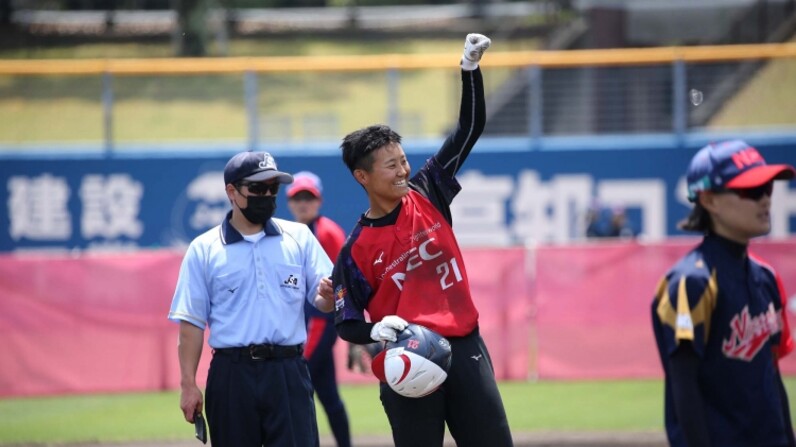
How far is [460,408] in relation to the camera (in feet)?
17.0

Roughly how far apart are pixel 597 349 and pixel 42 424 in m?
6.26

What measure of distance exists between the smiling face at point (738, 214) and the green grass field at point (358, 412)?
21.0 ft

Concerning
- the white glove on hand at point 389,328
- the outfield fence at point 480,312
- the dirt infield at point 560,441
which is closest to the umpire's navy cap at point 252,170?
the white glove on hand at point 389,328

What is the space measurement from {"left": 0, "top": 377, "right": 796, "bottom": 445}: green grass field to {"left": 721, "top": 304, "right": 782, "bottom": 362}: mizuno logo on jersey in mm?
6341

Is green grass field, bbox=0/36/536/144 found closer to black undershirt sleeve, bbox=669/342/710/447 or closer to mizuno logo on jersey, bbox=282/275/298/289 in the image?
mizuno logo on jersey, bbox=282/275/298/289

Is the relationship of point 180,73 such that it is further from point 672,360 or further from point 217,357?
point 672,360

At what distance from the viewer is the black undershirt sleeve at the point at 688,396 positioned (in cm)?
393

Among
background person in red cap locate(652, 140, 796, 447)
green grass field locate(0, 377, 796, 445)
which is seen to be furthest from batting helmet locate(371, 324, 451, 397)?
green grass field locate(0, 377, 796, 445)

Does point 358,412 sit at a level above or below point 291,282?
below

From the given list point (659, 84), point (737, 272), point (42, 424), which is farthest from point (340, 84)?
point (737, 272)

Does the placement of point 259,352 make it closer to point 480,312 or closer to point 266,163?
point 266,163

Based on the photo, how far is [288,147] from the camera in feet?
60.8

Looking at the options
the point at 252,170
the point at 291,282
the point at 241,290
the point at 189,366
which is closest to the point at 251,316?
the point at 241,290

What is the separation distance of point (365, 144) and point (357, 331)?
2.81 feet
